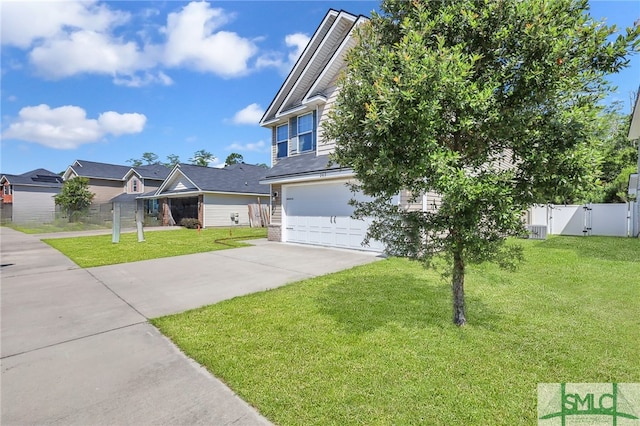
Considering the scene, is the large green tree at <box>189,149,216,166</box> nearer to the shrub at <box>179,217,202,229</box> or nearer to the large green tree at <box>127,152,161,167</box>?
the large green tree at <box>127,152,161,167</box>

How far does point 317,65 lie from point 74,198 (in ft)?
87.8

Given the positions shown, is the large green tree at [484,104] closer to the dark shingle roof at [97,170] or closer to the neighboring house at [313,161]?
the neighboring house at [313,161]

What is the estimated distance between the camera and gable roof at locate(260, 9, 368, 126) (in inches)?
456

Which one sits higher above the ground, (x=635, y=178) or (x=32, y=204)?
(x=635, y=178)

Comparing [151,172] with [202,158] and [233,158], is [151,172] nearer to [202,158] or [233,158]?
[202,158]

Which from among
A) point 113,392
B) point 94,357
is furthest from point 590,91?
point 94,357

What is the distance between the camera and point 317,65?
13.2 m

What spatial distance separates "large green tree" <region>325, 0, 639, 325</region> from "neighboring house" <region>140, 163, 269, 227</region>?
67.7 feet

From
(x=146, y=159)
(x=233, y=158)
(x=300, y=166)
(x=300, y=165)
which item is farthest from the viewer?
(x=233, y=158)

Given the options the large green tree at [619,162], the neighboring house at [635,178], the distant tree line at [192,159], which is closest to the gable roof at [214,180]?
the neighboring house at [635,178]

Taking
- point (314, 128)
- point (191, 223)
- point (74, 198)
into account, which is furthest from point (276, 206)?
point (74, 198)

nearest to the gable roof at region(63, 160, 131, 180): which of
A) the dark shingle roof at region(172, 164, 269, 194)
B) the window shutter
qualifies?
the dark shingle roof at region(172, 164, 269, 194)

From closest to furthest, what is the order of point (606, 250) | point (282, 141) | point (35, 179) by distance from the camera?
point (606, 250), point (282, 141), point (35, 179)

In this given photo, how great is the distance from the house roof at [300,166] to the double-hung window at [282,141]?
779mm
